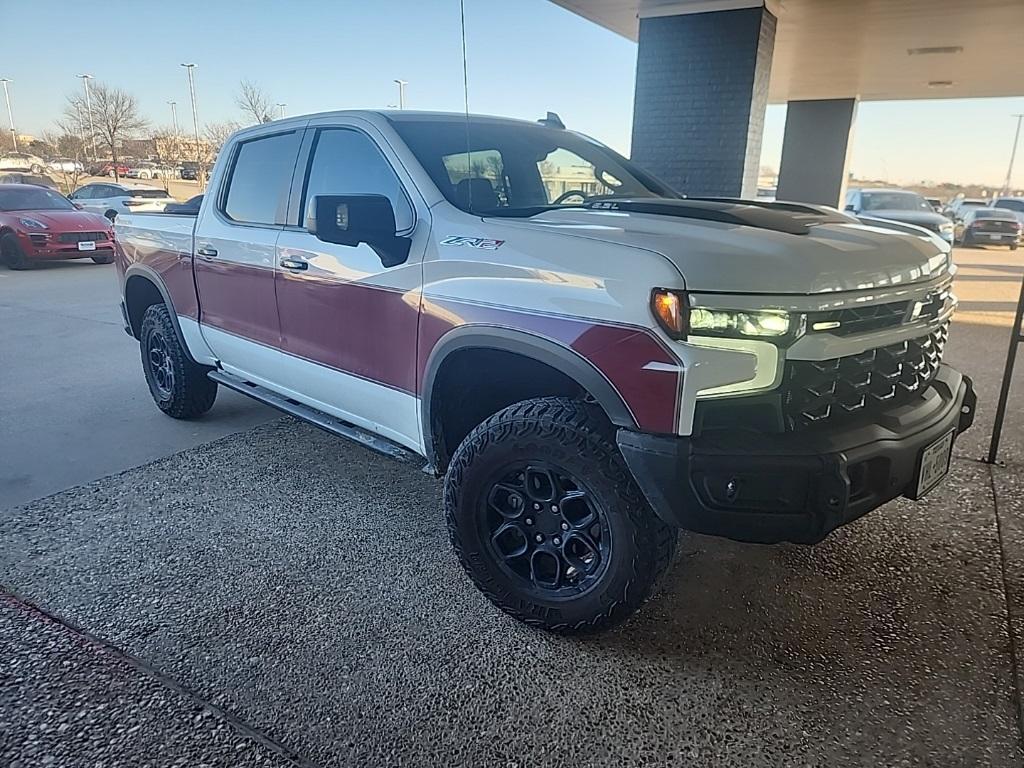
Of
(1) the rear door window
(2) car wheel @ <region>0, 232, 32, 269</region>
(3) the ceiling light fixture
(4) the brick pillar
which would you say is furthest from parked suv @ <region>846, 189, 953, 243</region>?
(2) car wheel @ <region>0, 232, 32, 269</region>

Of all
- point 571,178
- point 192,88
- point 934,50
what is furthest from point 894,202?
point 571,178

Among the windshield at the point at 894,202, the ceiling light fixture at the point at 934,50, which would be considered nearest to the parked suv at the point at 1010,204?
the windshield at the point at 894,202

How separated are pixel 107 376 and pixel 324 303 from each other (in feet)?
11.9

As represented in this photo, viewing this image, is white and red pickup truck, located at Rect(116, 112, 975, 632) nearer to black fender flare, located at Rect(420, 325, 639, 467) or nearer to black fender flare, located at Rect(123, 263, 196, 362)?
black fender flare, located at Rect(420, 325, 639, 467)

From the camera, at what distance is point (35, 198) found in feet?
41.4

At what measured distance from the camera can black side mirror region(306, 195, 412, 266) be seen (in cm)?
250

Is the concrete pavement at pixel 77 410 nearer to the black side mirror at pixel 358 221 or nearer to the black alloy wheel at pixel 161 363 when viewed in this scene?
the black alloy wheel at pixel 161 363

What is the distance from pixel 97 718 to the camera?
6.61 feet

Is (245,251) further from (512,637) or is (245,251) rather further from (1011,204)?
(1011,204)

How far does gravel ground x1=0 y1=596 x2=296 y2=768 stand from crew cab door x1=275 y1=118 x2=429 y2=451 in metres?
1.24

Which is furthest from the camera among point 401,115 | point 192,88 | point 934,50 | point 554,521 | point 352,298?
point 192,88

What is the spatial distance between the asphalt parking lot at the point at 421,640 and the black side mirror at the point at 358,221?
1333 mm

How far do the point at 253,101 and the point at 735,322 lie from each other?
23.0ft

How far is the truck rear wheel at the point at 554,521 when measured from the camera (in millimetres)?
2182
